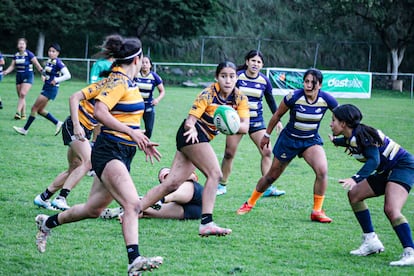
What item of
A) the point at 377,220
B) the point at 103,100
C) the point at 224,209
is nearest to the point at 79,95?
the point at 103,100

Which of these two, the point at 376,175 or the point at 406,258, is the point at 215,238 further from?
the point at 406,258

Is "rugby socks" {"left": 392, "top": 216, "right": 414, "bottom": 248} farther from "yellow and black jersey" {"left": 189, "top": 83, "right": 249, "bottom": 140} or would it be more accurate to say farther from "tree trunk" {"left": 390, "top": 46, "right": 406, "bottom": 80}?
"tree trunk" {"left": 390, "top": 46, "right": 406, "bottom": 80}

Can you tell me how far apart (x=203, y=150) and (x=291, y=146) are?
1771mm

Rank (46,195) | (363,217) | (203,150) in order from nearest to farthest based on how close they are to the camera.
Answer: (363,217) → (203,150) → (46,195)

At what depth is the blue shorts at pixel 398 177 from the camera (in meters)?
6.47

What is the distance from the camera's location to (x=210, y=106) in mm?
7098

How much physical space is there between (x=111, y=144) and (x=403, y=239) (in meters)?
2.83

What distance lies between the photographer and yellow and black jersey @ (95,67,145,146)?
5.66 m

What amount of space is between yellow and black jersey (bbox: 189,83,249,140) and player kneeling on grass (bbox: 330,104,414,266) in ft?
3.89

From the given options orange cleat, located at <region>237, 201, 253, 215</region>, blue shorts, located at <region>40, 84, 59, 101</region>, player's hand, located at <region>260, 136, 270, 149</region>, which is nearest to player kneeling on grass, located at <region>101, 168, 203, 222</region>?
orange cleat, located at <region>237, 201, 253, 215</region>

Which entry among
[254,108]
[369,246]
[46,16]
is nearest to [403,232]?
[369,246]

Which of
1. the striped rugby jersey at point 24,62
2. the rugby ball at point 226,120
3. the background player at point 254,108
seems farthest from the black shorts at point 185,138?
the striped rugby jersey at point 24,62

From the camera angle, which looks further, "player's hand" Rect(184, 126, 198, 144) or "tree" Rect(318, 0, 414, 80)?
"tree" Rect(318, 0, 414, 80)

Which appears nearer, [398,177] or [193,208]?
[398,177]
